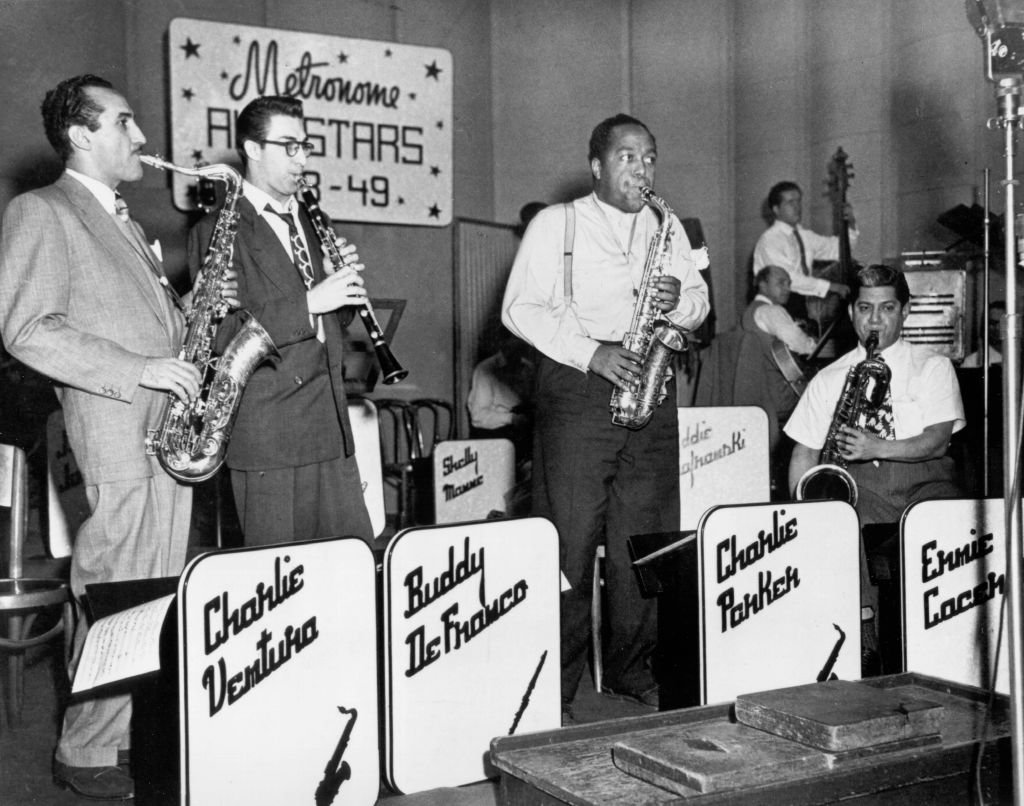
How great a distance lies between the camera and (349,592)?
7.76 ft

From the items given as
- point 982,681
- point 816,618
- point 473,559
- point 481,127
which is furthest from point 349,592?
point 481,127

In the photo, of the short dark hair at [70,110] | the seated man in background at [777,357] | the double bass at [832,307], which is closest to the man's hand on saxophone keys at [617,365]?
the short dark hair at [70,110]

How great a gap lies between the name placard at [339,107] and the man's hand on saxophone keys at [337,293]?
14.4ft

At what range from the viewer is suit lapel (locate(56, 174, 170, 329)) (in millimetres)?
2805

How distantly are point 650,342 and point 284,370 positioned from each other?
1.22 m

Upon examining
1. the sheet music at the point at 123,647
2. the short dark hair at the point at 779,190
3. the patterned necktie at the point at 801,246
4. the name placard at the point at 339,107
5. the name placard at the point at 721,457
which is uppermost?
the name placard at the point at 339,107

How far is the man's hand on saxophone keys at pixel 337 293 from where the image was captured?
9.50ft

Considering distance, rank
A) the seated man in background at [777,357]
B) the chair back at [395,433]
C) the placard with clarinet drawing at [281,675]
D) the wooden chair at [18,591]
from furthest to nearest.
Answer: the chair back at [395,433] < the seated man in background at [777,357] < the wooden chair at [18,591] < the placard with clarinet drawing at [281,675]

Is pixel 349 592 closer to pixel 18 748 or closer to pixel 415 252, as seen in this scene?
pixel 18 748

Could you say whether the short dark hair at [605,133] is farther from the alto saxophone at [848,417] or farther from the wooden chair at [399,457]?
the wooden chair at [399,457]

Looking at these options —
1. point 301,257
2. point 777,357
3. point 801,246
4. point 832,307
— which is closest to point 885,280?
point 301,257

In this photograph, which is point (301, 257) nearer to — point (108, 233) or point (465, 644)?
point (108, 233)

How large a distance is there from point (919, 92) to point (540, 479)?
4.93 m

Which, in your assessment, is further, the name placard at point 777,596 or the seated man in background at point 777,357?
the seated man in background at point 777,357
